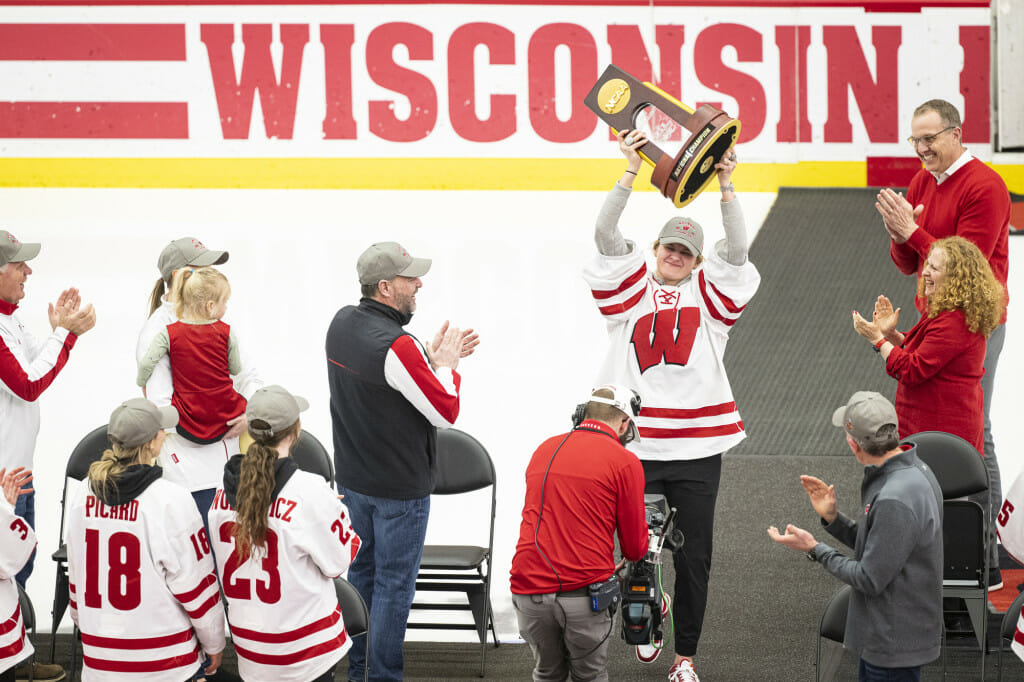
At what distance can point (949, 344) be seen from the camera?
3797 millimetres

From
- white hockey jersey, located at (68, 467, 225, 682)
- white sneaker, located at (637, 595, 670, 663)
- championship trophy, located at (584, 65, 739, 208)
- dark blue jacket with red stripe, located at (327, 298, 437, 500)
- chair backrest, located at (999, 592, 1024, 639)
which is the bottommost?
white sneaker, located at (637, 595, 670, 663)

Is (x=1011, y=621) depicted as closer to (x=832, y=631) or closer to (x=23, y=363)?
(x=832, y=631)

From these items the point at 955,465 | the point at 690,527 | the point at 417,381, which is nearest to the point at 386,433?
the point at 417,381

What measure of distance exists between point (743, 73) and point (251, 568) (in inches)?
309

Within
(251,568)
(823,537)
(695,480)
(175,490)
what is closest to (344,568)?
(251,568)

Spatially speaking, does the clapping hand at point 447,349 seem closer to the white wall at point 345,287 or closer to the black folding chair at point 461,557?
the black folding chair at point 461,557

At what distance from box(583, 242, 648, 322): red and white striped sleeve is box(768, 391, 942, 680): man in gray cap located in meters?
0.92

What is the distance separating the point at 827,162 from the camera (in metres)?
9.80

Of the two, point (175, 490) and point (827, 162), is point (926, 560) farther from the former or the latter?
point (827, 162)

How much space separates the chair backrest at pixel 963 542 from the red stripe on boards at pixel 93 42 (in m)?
7.90

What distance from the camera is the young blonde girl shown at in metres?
3.76

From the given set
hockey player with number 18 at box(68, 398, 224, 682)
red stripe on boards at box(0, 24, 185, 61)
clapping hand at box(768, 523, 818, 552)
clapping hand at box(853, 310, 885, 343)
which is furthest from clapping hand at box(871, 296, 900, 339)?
red stripe on boards at box(0, 24, 185, 61)

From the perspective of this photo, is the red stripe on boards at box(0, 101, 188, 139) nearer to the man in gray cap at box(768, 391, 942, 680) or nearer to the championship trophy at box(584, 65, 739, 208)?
the championship trophy at box(584, 65, 739, 208)

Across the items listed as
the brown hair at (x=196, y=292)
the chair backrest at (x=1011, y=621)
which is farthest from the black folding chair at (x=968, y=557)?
the brown hair at (x=196, y=292)
